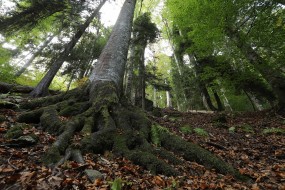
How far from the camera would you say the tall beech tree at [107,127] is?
132 inches

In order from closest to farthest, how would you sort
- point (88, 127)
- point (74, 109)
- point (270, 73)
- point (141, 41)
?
point (88, 127) < point (74, 109) < point (270, 73) < point (141, 41)

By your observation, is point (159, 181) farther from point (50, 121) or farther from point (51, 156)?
point (50, 121)

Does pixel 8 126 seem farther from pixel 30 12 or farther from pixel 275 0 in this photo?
pixel 275 0

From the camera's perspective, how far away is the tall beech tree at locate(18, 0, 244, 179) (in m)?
3.36

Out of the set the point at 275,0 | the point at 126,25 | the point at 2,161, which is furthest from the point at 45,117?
the point at 275,0

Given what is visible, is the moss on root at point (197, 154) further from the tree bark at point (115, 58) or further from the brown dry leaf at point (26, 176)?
the brown dry leaf at point (26, 176)

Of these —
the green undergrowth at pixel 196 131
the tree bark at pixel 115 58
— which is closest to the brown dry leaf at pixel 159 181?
the tree bark at pixel 115 58

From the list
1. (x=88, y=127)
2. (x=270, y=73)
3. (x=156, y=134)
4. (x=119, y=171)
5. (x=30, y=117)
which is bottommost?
(x=119, y=171)

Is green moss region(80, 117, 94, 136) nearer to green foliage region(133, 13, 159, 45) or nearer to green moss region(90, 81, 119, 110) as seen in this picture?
green moss region(90, 81, 119, 110)

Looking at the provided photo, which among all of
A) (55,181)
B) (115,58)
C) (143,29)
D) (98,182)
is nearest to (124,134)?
A: (98,182)

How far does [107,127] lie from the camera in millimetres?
4066

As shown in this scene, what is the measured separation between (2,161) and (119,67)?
3.83 metres

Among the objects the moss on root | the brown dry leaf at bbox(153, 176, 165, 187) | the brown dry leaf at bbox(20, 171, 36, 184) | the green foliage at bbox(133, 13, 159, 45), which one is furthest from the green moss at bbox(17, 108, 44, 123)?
the green foliage at bbox(133, 13, 159, 45)

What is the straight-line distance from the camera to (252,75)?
392 inches
